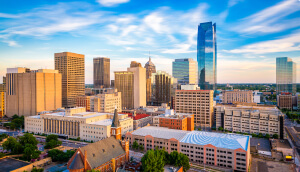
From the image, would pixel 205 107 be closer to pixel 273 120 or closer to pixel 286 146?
pixel 273 120

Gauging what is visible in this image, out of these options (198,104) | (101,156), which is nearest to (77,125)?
(101,156)

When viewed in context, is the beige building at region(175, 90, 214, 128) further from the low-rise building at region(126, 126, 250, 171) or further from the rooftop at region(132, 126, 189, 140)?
the low-rise building at region(126, 126, 250, 171)

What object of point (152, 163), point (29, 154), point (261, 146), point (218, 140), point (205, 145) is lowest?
point (261, 146)

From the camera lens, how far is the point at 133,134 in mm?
101938

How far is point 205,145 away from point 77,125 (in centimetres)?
7309

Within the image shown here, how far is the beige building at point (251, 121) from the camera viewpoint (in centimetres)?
12112

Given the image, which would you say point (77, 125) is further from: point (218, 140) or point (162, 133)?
point (218, 140)

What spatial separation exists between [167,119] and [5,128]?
11541cm

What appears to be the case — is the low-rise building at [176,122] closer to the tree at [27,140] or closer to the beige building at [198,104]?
the beige building at [198,104]

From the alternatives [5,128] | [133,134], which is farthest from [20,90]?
[133,134]

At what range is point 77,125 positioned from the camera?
121 metres

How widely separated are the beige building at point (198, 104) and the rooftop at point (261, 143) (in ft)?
118

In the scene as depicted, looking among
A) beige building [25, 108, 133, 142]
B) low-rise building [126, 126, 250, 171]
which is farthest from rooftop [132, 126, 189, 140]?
beige building [25, 108, 133, 142]

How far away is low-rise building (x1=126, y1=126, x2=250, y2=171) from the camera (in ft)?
256
